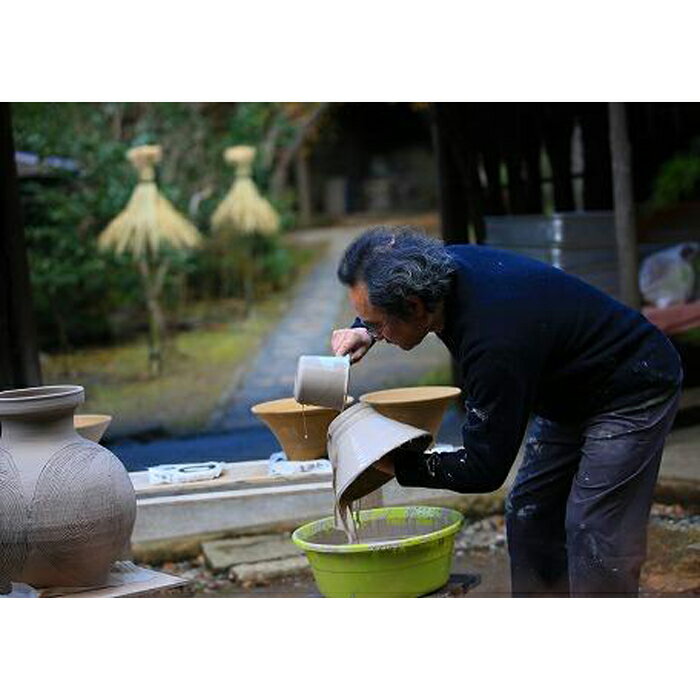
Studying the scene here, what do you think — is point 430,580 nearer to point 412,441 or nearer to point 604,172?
point 412,441

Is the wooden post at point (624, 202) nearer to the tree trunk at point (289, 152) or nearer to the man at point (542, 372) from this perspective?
the man at point (542, 372)

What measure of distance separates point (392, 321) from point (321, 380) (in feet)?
2.21

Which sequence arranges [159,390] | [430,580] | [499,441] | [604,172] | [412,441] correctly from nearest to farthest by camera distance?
[499,441] → [412,441] → [430,580] → [604,172] → [159,390]

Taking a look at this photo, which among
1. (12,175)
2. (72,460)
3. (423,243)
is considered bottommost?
(72,460)

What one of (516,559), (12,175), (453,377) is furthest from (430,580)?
(453,377)

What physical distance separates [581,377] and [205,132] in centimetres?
1079

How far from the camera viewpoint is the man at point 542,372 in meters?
3.43

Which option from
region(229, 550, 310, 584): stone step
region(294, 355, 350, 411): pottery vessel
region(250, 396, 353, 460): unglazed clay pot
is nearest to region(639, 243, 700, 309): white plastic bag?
region(229, 550, 310, 584): stone step

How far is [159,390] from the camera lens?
425 inches

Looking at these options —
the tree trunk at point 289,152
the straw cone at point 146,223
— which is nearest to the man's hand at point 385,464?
the straw cone at point 146,223

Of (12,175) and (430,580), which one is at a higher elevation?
(12,175)

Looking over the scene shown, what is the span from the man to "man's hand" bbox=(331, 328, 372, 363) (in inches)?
10.1

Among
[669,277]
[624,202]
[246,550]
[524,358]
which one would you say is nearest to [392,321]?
[524,358]

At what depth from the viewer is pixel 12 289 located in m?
7.02
